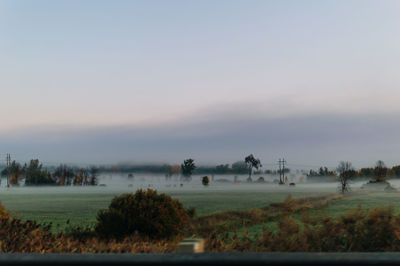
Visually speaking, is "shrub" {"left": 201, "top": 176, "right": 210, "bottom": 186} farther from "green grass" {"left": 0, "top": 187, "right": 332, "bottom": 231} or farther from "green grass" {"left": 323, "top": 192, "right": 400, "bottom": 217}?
"green grass" {"left": 323, "top": 192, "right": 400, "bottom": 217}

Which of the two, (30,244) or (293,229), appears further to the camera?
(293,229)

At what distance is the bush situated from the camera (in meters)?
10.2

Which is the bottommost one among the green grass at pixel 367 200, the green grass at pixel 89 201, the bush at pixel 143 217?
the green grass at pixel 89 201

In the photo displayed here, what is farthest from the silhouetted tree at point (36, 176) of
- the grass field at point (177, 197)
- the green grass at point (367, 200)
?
the green grass at point (367, 200)

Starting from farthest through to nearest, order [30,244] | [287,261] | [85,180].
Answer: [85,180] → [30,244] → [287,261]

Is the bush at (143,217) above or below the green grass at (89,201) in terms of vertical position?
above

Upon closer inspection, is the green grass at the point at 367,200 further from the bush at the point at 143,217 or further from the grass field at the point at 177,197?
the bush at the point at 143,217

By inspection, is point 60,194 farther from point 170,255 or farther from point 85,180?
point 170,255

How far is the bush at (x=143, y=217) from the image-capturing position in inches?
402

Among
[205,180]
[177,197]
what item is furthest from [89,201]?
[205,180]

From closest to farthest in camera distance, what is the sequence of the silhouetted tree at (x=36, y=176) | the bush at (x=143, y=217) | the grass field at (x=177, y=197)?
the bush at (x=143, y=217), the grass field at (x=177, y=197), the silhouetted tree at (x=36, y=176)

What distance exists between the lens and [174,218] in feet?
34.3

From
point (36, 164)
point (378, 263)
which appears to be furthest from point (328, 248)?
point (36, 164)

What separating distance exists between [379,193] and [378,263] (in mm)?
26081
